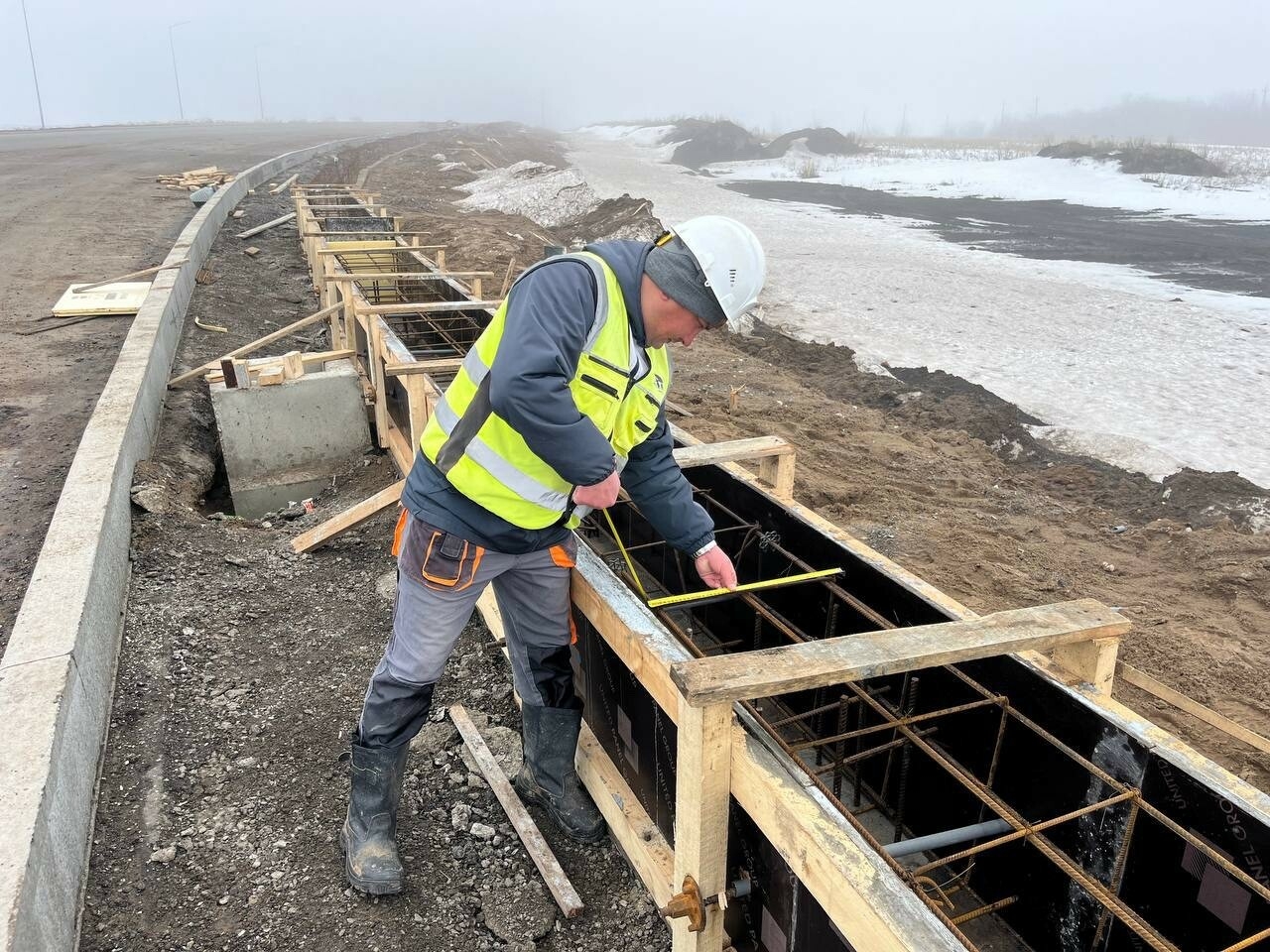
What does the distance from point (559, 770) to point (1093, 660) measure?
1.81 metres

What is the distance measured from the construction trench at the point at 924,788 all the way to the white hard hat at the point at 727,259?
0.97 meters

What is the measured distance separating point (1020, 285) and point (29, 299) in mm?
14093

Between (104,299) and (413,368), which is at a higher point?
(413,368)

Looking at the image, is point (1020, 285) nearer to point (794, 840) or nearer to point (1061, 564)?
point (1061, 564)

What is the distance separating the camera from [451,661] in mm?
4207

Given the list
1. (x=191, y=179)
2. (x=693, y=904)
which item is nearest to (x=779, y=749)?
(x=693, y=904)

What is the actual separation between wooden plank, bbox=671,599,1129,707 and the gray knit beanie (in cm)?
96

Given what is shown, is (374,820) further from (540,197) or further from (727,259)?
(540,197)

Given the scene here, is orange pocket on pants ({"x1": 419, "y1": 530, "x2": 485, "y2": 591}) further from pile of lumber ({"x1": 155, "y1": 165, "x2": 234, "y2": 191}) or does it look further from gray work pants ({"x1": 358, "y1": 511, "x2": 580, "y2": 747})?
pile of lumber ({"x1": 155, "y1": 165, "x2": 234, "y2": 191})

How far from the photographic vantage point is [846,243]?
753 inches

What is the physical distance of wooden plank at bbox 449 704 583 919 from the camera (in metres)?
2.89

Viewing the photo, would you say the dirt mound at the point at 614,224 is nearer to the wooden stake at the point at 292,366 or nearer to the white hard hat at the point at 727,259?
the wooden stake at the point at 292,366

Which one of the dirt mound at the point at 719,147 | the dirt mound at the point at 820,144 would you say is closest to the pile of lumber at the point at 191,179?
the dirt mound at the point at 719,147

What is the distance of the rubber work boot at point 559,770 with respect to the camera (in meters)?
3.09
